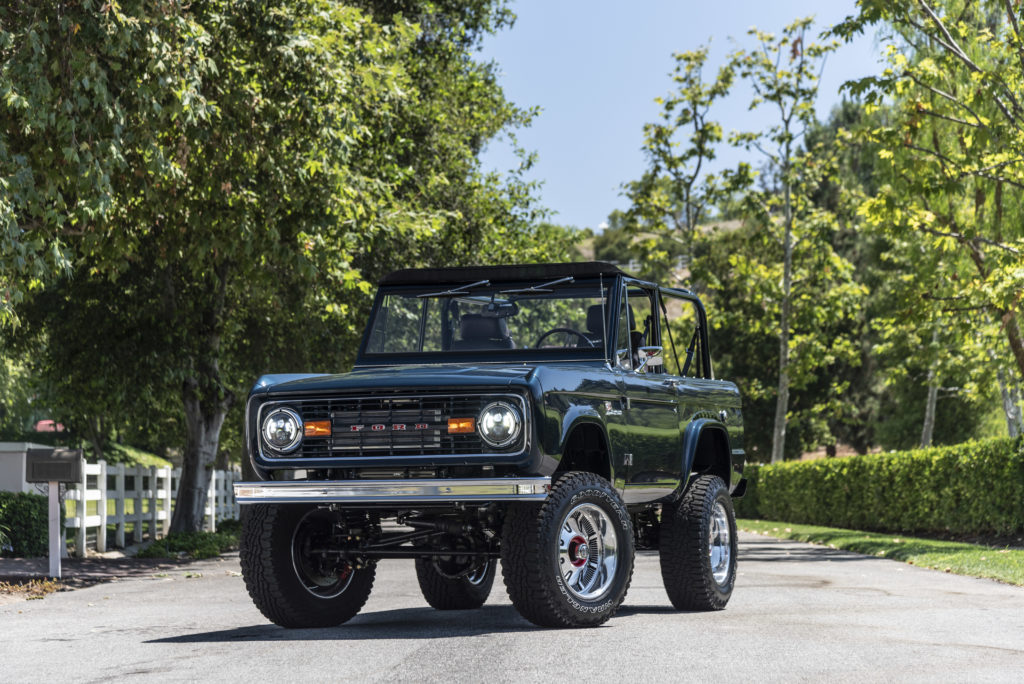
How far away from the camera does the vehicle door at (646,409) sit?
32.6 ft

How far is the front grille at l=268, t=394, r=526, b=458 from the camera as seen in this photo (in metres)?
8.67

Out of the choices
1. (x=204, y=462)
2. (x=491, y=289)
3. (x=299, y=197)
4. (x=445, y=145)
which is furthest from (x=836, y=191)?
(x=491, y=289)

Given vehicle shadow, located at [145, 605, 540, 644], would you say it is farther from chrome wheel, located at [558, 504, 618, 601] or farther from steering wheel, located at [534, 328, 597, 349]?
steering wheel, located at [534, 328, 597, 349]

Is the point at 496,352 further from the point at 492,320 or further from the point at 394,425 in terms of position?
the point at 394,425

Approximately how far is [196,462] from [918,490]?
1279cm

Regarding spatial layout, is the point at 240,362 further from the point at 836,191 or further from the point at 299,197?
the point at 836,191

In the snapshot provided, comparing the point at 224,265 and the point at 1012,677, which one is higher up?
the point at 224,265

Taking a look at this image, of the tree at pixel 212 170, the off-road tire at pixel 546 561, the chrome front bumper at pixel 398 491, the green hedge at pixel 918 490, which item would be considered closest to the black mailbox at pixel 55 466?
the tree at pixel 212 170

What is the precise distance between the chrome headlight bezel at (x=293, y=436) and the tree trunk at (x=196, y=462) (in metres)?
15.4

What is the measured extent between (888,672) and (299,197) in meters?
11.6

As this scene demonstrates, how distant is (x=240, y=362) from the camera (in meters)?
27.5

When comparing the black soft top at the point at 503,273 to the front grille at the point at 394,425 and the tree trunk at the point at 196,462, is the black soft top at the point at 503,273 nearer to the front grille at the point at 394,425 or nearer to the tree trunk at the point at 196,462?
the front grille at the point at 394,425

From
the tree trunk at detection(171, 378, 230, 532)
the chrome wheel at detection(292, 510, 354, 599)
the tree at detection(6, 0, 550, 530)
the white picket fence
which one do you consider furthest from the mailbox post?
the tree trunk at detection(171, 378, 230, 532)

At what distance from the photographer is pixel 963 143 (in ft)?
71.0
